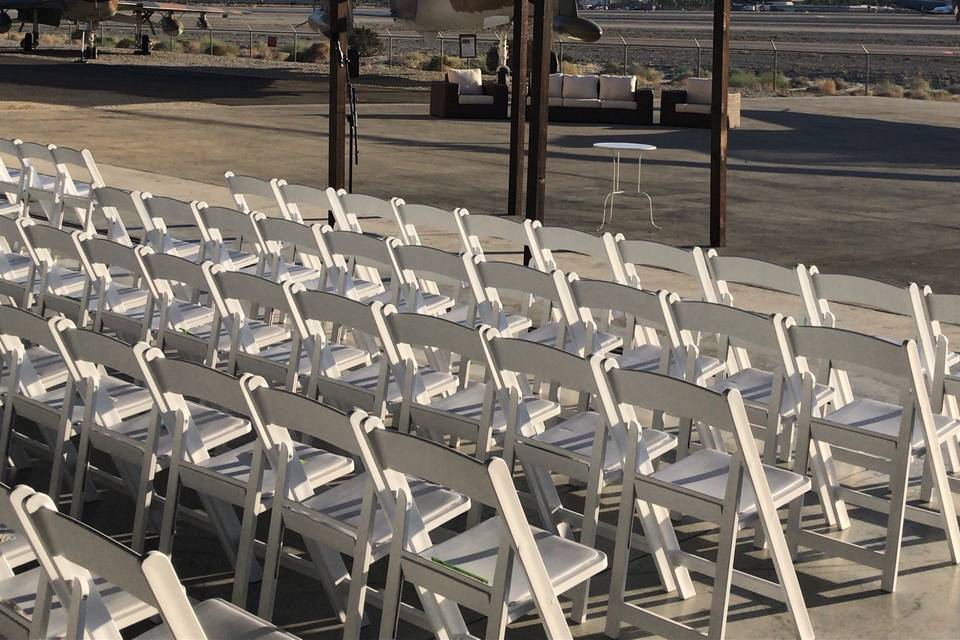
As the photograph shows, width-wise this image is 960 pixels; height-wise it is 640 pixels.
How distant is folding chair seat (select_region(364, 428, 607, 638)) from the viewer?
321 centimetres

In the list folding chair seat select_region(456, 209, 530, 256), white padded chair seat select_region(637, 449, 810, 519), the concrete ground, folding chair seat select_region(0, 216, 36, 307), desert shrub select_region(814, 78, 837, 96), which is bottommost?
the concrete ground

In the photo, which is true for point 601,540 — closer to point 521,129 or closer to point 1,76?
point 521,129

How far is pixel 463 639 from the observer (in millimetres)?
3648

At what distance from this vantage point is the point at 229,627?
3.28 meters

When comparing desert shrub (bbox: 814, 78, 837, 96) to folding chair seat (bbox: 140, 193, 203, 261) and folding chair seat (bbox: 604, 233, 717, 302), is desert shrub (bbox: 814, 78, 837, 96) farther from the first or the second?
A: folding chair seat (bbox: 604, 233, 717, 302)

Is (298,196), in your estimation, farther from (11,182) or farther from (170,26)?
(170,26)

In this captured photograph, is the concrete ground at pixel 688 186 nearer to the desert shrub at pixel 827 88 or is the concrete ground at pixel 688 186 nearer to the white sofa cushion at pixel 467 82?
the white sofa cushion at pixel 467 82

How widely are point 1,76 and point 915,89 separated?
24109 mm

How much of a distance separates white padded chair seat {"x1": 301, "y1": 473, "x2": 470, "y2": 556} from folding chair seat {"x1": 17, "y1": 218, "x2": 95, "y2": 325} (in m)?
2.52

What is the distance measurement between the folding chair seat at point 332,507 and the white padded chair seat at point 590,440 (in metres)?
0.62

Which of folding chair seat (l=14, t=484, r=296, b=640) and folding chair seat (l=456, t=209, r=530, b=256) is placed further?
folding chair seat (l=456, t=209, r=530, b=256)

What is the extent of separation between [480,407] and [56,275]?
3047 mm

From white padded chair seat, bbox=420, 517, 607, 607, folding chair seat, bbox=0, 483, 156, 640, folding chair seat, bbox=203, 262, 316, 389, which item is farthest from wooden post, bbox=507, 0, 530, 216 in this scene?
folding chair seat, bbox=0, 483, 156, 640

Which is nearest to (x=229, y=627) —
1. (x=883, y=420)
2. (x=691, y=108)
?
(x=883, y=420)
